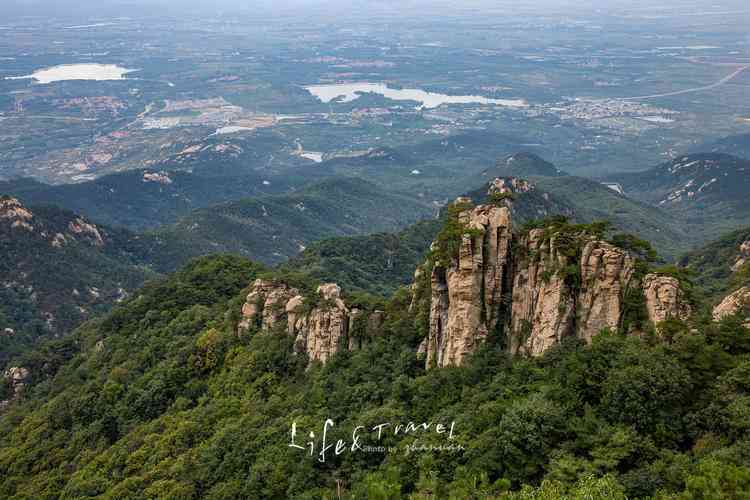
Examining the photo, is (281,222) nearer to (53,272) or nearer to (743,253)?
(53,272)

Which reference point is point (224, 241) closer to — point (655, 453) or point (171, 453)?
point (171, 453)

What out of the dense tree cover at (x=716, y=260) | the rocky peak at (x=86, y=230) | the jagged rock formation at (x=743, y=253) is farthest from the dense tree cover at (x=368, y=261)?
the rocky peak at (x=86, y=230)

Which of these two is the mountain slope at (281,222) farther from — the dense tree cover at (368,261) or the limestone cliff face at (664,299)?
the limestone cliff face at (664,299)

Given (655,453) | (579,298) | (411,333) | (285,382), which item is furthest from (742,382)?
(285,382)

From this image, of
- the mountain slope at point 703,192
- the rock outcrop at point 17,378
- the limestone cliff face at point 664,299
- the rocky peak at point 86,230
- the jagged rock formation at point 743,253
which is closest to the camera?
the limestone cliff face at point 664,299

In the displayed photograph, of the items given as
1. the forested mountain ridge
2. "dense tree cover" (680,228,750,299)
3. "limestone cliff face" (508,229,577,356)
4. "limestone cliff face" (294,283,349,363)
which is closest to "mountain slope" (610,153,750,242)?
"dense tree cover" (680,228,750,299)
